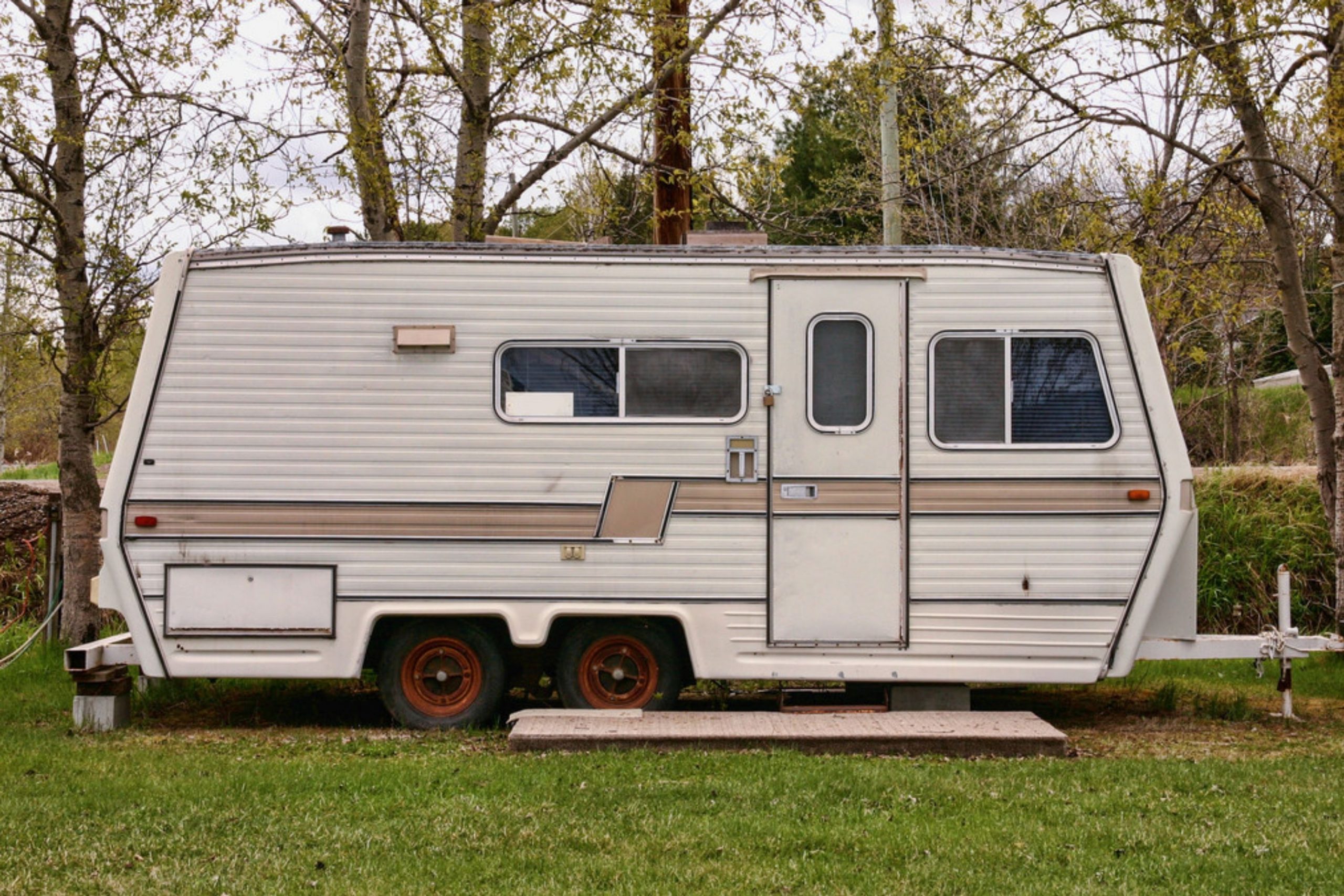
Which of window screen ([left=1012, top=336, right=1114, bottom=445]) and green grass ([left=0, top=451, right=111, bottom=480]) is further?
green grass ([left=0, top=451, right=111, bottom=480])

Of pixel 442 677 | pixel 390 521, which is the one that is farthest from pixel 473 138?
pixel 442 677

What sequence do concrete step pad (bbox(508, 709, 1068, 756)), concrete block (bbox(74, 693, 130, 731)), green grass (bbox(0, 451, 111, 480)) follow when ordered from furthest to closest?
green grass (bbox(0, 451, 111, 480)) < concrete block (bbox(74, 693, 130, 731)) < concrete step pad (bbox(508, 709, 1068, 756))

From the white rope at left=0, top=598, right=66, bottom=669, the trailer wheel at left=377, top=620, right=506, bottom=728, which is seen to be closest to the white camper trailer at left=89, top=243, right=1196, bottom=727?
the trailer wheel at left=377, top=620, right=506, bottom=728

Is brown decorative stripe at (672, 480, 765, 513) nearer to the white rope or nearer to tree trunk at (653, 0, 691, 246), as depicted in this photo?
tree trunk at (653, 0, 691, 246)

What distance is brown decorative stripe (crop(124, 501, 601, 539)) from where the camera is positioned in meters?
8.77

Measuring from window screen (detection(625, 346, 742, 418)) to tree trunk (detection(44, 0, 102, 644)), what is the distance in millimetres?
5187

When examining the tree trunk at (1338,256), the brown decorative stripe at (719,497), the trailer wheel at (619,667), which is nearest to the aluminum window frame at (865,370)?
the brown decorative stripe at (719,497)

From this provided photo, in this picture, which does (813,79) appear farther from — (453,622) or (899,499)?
(453,622)

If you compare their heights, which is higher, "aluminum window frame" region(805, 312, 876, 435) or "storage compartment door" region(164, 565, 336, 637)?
"aluminum window frame" region(805, 312, 876, 435)

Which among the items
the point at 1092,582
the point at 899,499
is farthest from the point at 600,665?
the point at 1092,582

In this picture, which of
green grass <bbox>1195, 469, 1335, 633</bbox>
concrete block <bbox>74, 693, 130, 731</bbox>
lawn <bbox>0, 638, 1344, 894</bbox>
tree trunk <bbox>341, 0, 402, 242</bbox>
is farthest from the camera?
green grass <bbox>1195, 469, 1335, 633</bbox>

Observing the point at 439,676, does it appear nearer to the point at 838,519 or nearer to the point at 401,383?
the point at 401,383

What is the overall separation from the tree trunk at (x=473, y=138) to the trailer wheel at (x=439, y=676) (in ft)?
14.0

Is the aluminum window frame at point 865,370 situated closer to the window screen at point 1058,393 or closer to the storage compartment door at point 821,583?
the storage compartment door at point 821,583
